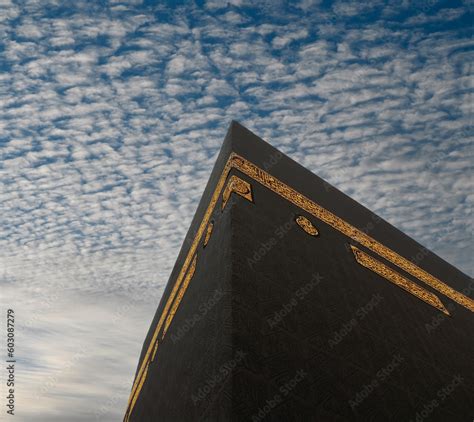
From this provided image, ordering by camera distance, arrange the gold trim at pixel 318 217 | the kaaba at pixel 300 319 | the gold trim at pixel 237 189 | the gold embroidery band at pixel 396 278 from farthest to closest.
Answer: the gold embroidery band at pixel 396 278 → the gold trim at pixel 318 217 → the gold trim at pixel 237 189 → the kaaba at pixel 300 319

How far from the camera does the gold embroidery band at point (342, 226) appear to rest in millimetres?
4099

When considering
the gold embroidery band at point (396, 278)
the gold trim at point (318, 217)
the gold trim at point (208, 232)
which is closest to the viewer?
the gold trim at point (208, 232)

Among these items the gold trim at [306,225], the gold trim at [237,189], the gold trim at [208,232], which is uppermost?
the gold trim at [237,189]

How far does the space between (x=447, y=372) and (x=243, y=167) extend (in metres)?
3.27

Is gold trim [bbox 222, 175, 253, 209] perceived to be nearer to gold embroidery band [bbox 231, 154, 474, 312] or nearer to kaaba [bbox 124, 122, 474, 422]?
kaaba [bbox 124, 122, 474, 422]

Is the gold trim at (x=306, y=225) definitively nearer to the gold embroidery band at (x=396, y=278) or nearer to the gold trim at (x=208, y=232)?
the gold embroidery band at (x=396, y=278)

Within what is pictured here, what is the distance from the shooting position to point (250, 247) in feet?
9.86

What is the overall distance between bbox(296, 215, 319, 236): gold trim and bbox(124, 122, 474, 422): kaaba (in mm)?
21

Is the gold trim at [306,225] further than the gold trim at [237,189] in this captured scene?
Yes

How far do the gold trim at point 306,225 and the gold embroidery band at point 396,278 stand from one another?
2.52 ft

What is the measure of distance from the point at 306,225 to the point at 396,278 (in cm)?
175

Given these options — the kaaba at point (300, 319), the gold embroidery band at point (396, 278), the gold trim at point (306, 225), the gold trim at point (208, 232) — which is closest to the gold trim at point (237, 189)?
the kaaba at point (300, 319)

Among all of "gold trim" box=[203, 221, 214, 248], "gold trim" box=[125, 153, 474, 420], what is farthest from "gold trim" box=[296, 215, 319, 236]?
"gold trim" box=[203, 221, 214, 248]

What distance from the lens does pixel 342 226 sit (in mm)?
4773
